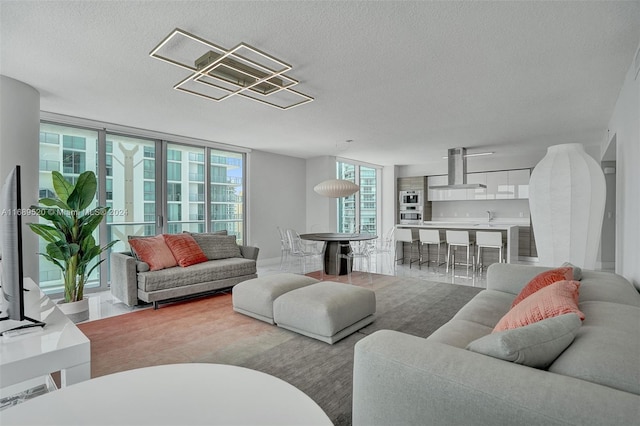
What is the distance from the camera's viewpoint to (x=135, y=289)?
3.87 m

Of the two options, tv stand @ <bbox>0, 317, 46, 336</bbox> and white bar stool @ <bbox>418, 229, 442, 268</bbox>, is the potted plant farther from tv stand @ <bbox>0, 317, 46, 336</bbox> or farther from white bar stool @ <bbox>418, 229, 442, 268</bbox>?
white bar stool @ <bbox>418, 229, 442, 268</bbox>

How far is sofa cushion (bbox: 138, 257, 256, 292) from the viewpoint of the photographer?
12.5 ft

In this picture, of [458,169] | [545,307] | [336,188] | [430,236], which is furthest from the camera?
[458,169]

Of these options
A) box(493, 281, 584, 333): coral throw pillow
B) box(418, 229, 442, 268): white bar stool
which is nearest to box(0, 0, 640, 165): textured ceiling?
box(493, 281, 584, 333): coral throw pillow

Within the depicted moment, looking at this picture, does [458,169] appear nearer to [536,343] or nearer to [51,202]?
[536,343]

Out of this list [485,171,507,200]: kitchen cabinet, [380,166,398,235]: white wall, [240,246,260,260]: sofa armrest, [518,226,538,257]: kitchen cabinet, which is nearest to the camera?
[240,246,260,260]: sofa armrest

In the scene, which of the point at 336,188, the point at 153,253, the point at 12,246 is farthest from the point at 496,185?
the point at 12,246

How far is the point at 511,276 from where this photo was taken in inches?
113

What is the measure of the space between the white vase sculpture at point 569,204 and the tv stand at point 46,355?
3966 millimetres

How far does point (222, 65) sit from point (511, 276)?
10.6ft

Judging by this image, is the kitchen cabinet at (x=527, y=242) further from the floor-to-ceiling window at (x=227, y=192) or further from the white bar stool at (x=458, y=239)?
the floor-to-ceiling window at (x=227, y=192)

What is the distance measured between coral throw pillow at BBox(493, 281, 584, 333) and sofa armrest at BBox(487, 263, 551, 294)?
116 cm

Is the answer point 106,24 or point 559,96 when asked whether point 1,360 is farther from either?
point 559,96

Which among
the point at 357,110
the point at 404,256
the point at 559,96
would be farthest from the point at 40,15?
the point at 404,256
